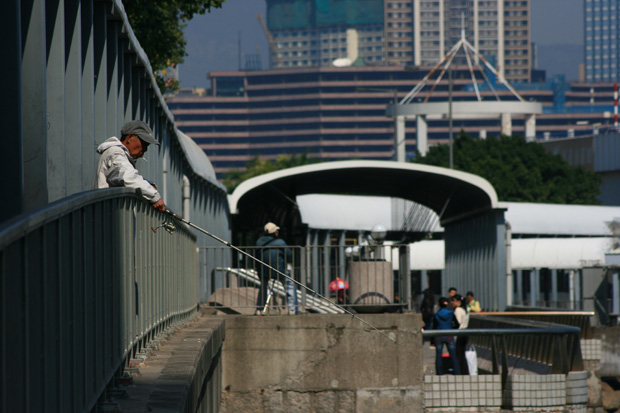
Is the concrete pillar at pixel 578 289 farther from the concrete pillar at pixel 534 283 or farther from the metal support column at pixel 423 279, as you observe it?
the metal support column at pixel 423 279

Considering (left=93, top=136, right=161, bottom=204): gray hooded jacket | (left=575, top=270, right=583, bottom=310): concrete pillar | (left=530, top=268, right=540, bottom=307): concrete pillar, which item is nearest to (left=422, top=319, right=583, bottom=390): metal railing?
(left=93, top=136, right=161, bottom=204): gray hooded jacket

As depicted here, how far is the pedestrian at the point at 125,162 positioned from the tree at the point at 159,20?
1307 centimetres

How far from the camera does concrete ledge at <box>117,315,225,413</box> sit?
535 cm

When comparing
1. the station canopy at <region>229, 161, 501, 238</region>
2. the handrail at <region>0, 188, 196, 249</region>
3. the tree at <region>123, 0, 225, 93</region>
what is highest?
the tree at <region>123, 0, 225, 93</region>

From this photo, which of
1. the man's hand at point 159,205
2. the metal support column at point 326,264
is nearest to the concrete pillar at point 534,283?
the metal support column at point 326,264

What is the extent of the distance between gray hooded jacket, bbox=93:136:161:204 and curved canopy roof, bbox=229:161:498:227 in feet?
61.5

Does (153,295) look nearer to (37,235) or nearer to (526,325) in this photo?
(37,235)

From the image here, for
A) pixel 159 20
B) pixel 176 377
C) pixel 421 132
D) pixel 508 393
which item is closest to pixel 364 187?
pixel 159 20

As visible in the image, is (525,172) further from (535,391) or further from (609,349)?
(535,391)

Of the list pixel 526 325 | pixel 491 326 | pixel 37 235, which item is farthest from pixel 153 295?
pixel 491 326

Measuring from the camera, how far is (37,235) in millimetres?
3502

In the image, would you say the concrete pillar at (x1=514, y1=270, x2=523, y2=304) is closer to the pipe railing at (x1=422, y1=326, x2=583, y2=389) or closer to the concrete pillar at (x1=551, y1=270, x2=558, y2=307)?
the concrete pillar at (x1=551, y1=270, x2=558, y2=307)

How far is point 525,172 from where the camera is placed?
79375 mm

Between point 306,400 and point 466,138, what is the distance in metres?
71.9
